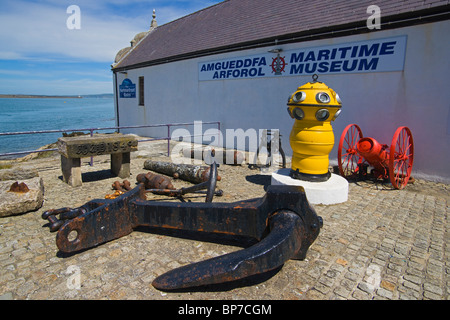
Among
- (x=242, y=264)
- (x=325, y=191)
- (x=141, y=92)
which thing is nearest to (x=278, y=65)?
(x=325, y=191)

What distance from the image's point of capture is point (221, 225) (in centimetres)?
275

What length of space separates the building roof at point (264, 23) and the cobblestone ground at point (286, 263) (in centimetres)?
467

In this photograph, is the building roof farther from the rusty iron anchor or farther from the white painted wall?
the rusty iron anchor

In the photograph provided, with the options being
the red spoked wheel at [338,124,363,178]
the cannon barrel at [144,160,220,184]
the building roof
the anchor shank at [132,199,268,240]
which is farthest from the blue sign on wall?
the anchor shank at [132,199,268,240]

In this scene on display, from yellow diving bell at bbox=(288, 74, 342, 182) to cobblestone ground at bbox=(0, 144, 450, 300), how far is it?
2.51ft

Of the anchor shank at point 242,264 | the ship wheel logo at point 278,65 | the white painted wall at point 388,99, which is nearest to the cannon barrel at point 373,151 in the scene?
the white painted wall at point 388,99

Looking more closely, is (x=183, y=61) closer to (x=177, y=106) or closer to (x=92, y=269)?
(x=177, y=106)

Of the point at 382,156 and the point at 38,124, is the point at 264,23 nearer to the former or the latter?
the point at 382,156

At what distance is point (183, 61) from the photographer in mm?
12414

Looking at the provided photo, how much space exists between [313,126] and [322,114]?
0.25 meters

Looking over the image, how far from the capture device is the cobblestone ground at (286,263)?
2461 millimetres

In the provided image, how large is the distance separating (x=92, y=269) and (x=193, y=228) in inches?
41.3

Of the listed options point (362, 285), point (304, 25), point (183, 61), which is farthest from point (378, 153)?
point (183, 61)

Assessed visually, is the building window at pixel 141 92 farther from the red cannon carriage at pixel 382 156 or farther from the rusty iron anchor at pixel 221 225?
the rusty iron anchor at pixel 221 225
